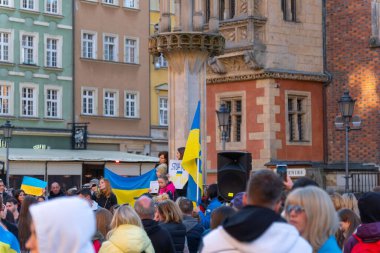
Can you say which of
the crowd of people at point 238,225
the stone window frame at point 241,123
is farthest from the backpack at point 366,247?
the stone window frame at point 241,123

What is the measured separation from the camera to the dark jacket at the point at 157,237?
950 cm

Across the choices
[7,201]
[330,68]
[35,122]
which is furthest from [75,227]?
[35,122]

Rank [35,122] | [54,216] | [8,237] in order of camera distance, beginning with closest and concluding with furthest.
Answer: [54,216], [8,237], [35,122]

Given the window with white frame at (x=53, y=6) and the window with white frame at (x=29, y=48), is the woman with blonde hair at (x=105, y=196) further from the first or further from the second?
the window with white frame at (x=53, y=6)

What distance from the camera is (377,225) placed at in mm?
8328

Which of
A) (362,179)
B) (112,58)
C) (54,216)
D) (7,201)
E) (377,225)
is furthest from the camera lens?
(112,58)

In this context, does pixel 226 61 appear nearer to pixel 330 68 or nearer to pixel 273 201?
pixel 330 68

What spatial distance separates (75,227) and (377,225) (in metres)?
4.22

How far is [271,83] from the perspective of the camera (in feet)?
95.8

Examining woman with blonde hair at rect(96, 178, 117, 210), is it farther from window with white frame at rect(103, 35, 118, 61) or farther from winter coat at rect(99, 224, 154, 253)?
window with white frame at rect(103, 35, 118, 61)

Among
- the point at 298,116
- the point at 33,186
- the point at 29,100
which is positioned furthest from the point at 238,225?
the point at 29,100

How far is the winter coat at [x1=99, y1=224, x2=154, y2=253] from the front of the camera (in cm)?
861

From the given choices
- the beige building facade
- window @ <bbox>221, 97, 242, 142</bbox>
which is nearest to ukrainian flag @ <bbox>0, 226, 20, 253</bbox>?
window @ <bbox>221, 97, 242, 142</bbox>

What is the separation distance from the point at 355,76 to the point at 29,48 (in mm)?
21567
